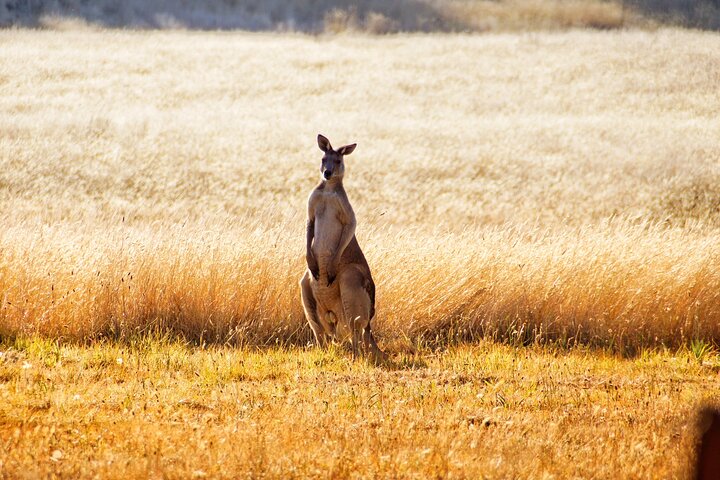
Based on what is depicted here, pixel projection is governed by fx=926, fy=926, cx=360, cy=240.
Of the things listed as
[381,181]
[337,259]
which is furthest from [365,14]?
[337,259]

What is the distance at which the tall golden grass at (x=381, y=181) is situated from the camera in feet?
28.5

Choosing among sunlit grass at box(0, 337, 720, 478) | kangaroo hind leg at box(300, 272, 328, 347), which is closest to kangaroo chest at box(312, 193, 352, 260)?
kangaroo hind leg at box(300, 272, 328, 347)

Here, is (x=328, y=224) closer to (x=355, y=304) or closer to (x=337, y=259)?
(x=337, y=259)

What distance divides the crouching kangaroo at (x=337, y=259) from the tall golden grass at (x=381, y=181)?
33.8 inches

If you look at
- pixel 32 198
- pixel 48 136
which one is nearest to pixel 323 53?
pixel 48 136

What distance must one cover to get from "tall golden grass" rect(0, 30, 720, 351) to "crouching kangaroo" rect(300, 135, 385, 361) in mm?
858

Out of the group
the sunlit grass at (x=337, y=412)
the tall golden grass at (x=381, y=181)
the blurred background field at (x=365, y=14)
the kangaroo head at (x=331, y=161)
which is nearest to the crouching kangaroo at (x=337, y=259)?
the kangaroo head at (x=331, y=161)

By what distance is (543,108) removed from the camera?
93.5 ft

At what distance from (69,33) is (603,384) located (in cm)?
3413

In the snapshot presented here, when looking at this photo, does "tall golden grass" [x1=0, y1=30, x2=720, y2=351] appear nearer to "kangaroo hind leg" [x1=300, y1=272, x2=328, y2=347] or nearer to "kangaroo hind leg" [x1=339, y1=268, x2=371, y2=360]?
"kangaroo hind leg" [x1=300, y1=272, x2=328, y2=347]

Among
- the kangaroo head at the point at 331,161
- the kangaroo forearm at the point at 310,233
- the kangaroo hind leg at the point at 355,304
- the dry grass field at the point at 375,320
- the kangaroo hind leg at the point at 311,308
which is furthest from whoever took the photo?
the kangaroo hind leg at the point at 311,308

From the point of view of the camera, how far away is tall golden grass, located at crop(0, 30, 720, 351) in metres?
8.70

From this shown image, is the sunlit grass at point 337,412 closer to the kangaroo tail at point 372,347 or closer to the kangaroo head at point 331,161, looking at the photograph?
the kangaroo tail at point 372,347

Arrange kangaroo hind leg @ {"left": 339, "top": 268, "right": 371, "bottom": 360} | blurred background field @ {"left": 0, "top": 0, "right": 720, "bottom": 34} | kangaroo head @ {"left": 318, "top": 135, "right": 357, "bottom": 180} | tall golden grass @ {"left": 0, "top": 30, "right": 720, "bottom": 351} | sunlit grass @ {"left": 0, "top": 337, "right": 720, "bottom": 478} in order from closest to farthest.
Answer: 1. sunlit grass @ {"left": 0, "top": 337, "right": 720, "bottom": 478}
2. kangaroo head @ {"left": 318, "top": 135, "right": 357, "bottom": 180}
3. kangaroo hind leg @ {"left": 339, "top": 268, "right": 371, "bottom": 360}
4. tall golden grass @ {"left": 0, "top": 30, "right": 720, "bottom": 351}
5. blurred background field @ {"left": 0, "top": 0, "right": 720, "bottom": 34}
